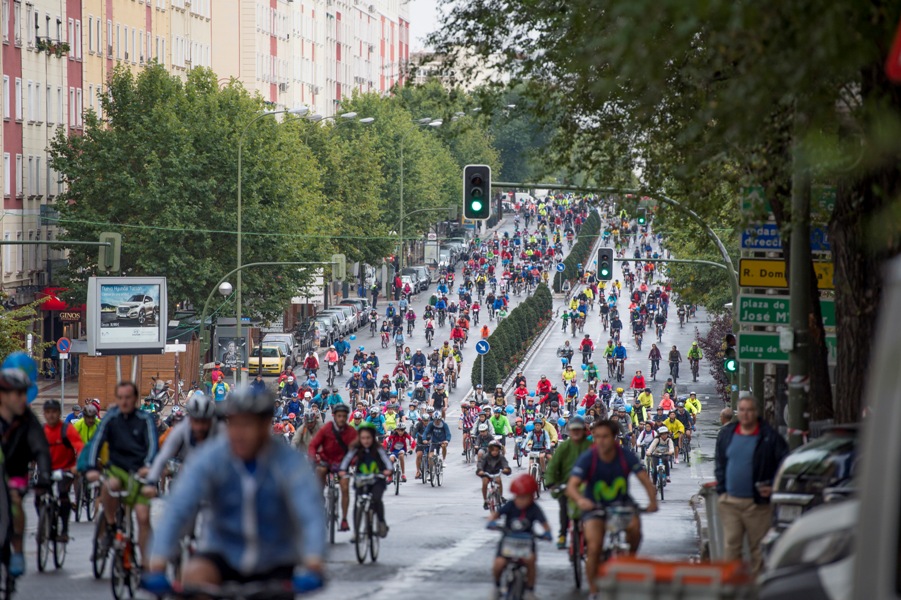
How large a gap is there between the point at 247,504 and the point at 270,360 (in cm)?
6327

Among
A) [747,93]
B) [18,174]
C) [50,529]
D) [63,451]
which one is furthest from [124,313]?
[747,93]

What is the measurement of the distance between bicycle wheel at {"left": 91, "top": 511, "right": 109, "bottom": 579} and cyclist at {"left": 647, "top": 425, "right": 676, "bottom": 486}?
74.0 feet

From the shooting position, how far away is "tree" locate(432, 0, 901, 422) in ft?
32.3

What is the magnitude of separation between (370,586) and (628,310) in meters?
80.9

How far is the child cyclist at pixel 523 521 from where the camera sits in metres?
13.7

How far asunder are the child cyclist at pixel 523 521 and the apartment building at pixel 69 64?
2935 centimetres

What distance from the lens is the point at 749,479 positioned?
14.6 meters

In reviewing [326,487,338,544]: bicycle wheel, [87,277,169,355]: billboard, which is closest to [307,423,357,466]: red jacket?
[326,487,338,544]: bicycle wheel

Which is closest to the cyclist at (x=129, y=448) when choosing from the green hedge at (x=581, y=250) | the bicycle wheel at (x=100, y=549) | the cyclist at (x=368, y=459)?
the bicycle wheel at (x=100, y=549)

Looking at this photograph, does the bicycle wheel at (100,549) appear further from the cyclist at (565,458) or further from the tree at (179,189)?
the tree at (179,189)

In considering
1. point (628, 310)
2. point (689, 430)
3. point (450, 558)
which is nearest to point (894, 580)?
point (450, 558)

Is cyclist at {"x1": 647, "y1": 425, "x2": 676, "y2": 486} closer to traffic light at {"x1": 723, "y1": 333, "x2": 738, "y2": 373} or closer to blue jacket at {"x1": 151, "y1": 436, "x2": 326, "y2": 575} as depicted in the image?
traffic light at {"x1": 723, "y1": 333, "x2": 738, "y2": 373}

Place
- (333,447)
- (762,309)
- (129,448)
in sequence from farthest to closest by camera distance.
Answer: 1. (762,309)
2. (333,447)
3. (129,448)

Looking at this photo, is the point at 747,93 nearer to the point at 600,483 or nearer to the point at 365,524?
the point at 600,483
